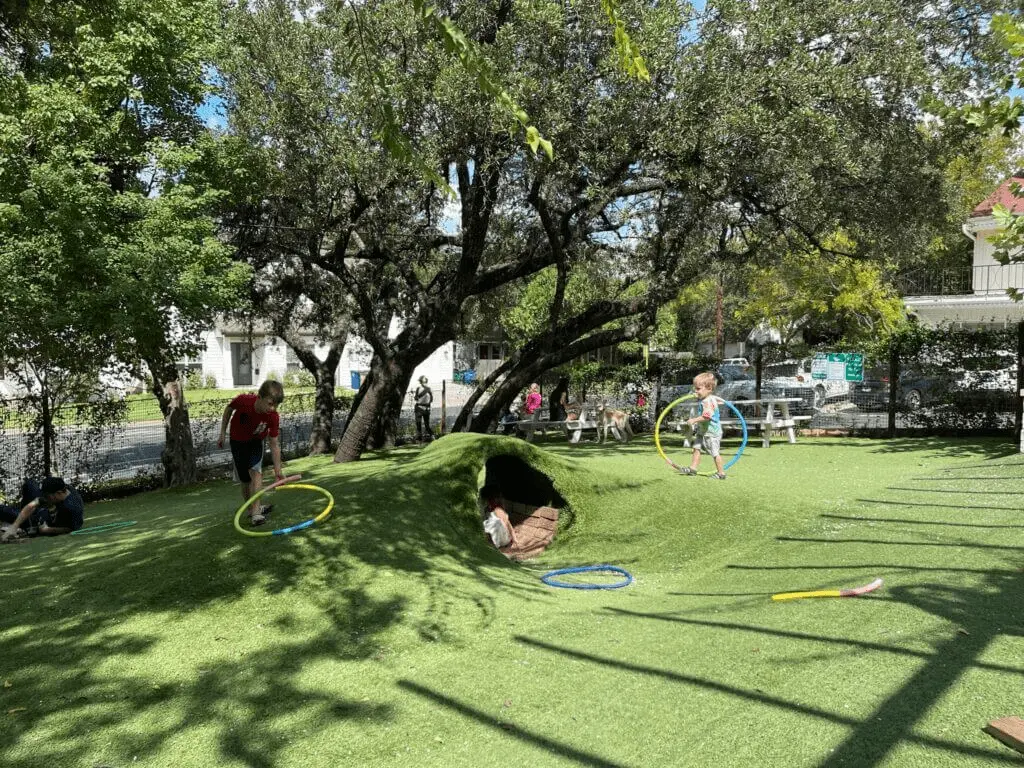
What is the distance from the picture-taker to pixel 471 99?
10.4 meters

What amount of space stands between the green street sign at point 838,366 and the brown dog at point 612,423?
4.52m

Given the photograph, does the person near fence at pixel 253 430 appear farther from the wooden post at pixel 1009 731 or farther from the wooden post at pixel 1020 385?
the wooden post at pixel 1020 385

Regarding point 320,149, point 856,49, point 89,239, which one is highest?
point 856,49

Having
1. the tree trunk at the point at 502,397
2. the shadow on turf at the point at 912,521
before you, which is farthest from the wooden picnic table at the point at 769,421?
the shadow on turf at the point at 912,521

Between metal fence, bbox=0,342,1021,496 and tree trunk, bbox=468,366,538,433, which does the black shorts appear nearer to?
metal fence, bbox=0,342,1021,496

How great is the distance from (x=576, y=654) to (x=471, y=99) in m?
8.49

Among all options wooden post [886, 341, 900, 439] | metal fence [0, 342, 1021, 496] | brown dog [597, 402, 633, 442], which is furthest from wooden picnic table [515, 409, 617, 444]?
wooden post [886, 341, 900, 439]

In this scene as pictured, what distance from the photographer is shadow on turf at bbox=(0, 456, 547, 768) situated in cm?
341

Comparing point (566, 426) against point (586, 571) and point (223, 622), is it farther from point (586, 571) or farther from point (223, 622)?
point (223, 622)

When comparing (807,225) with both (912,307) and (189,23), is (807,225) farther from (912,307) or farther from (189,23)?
(912,307)

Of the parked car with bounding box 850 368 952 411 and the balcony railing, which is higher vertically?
the balcony railing

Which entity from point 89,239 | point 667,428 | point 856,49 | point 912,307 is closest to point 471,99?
point 89,239

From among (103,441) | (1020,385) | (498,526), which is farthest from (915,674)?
(103,441)

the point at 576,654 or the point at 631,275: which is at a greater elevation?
the point at 631,275
